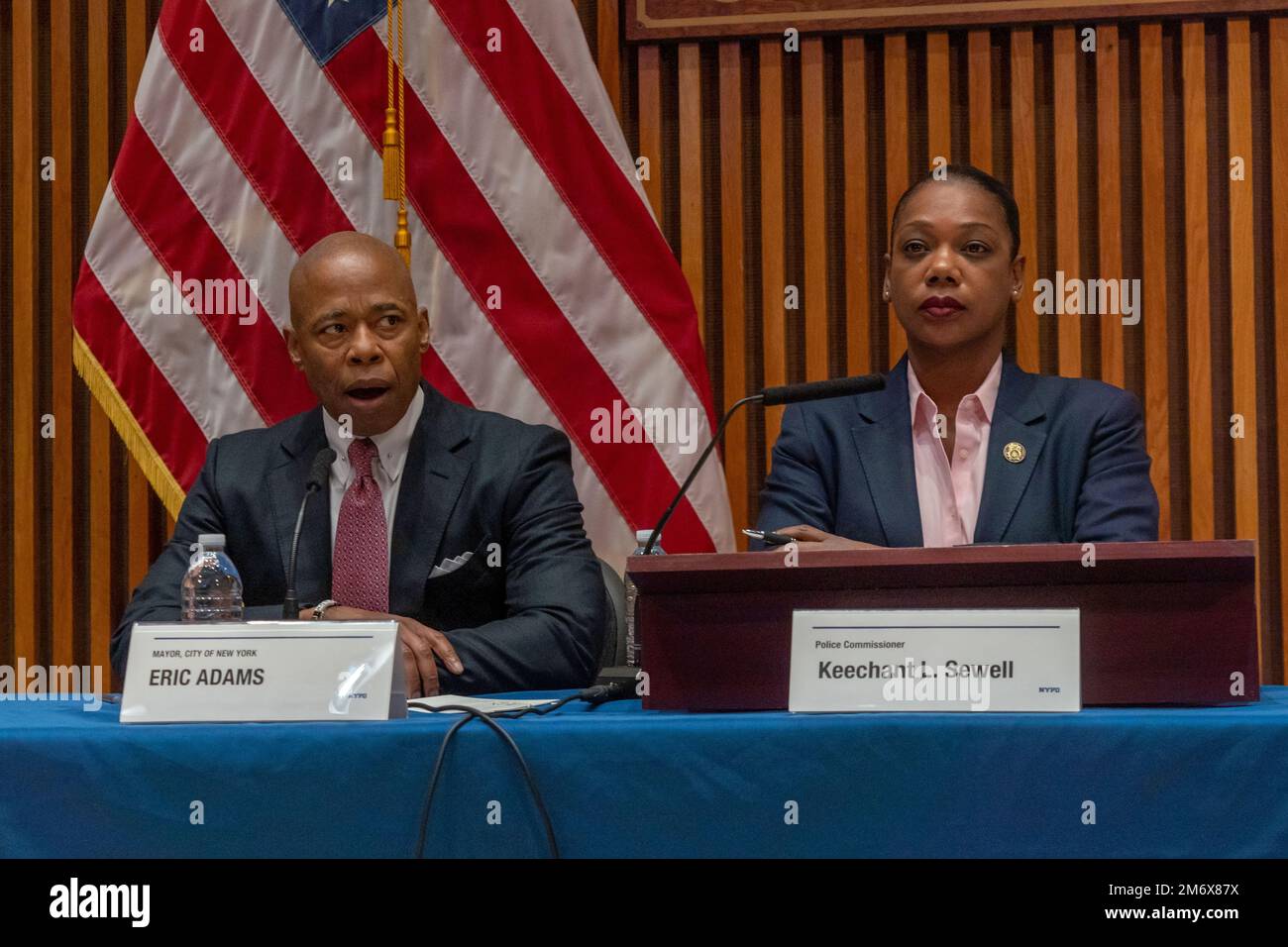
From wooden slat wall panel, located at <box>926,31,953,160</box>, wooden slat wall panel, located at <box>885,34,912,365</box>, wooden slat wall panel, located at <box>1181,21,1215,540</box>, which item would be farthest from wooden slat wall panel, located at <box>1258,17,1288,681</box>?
wooden slat wall panel, located at <box>885,34,912,365</box>

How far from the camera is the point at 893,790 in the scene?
1503 mm

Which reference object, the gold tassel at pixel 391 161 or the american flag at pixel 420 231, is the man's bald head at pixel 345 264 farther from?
the american flag at pixel 420 231

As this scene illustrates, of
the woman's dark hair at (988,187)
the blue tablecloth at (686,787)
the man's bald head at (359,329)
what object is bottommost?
the blue tablecloth at (686,787)

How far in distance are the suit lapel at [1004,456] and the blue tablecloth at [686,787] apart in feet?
3.27

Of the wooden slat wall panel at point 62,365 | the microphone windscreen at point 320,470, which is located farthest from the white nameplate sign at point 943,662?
the wooden slat wall panel at point 62,365

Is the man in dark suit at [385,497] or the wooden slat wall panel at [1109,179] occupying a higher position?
the wooden slat wall panel at [1109,179]

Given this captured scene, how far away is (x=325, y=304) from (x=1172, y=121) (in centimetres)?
232

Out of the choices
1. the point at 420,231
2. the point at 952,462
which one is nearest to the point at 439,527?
the point at 952,462

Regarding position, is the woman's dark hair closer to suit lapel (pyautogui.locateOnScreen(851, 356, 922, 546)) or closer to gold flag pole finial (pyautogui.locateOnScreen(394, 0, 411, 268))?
suit lapel (pyautogui.locateOnScreen(851, 356, 922, 546))

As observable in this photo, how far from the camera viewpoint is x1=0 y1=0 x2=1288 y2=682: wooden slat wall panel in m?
3.70

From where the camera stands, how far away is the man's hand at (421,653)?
81.6 inches

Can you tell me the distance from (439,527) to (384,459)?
0.22 meters

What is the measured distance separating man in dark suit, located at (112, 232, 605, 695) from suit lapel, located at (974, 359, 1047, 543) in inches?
29.0
